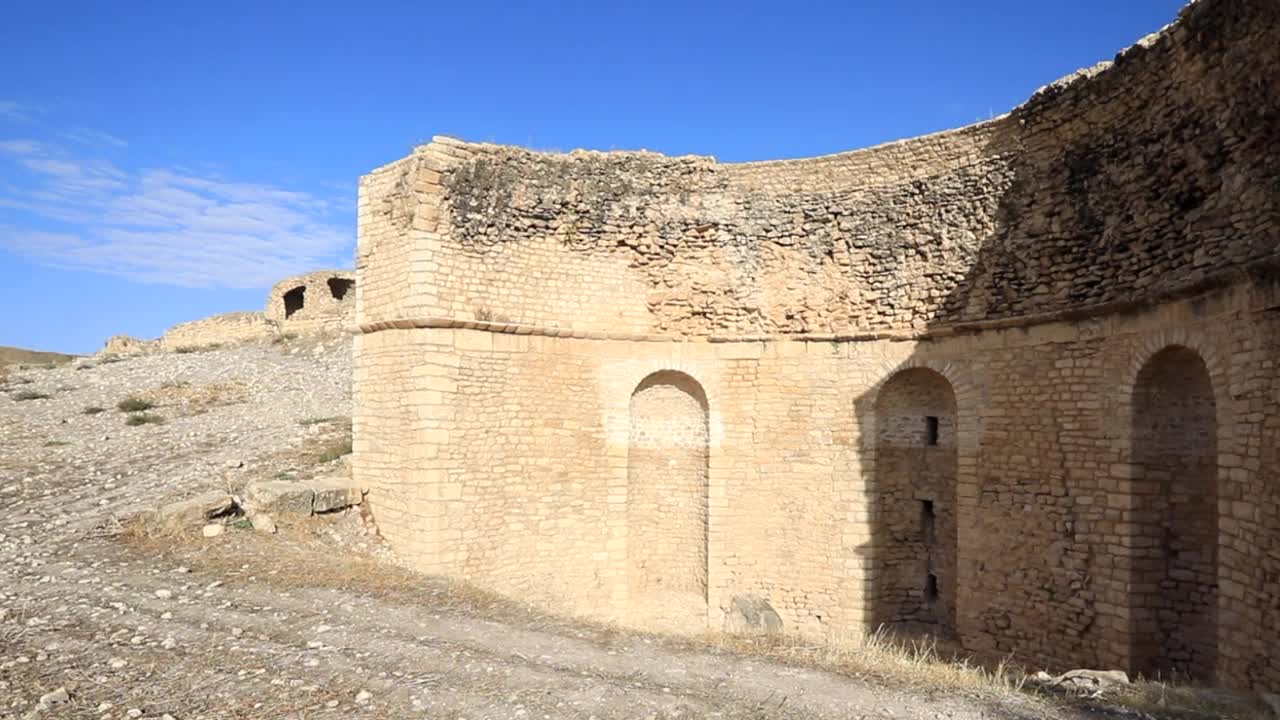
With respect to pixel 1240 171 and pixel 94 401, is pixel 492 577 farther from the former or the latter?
pixel 94 401

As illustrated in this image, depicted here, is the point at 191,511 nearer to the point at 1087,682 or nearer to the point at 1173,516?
the point at 1087,682

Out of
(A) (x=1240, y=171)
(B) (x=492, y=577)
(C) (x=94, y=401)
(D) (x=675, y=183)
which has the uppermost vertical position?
(D) (x=675, y=183)

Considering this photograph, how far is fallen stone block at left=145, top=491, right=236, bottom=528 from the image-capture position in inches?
369

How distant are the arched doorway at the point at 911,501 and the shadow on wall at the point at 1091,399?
2 cm

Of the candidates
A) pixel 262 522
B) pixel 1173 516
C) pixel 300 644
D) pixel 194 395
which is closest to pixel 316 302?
pixel 194 395

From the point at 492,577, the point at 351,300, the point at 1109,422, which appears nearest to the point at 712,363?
the point at 492,577

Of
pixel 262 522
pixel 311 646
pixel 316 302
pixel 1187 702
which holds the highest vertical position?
pixel 316 302

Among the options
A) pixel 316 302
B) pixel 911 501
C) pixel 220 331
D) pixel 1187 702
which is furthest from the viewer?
pixel 220 331

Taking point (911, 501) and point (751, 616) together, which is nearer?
point (911, 501)

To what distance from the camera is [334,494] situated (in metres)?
10.3

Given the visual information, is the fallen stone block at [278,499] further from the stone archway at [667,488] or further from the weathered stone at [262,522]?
the stone archway at [667,488]

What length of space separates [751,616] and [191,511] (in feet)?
23.7

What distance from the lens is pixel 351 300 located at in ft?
88.5

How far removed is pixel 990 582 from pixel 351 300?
22545 millimetres
